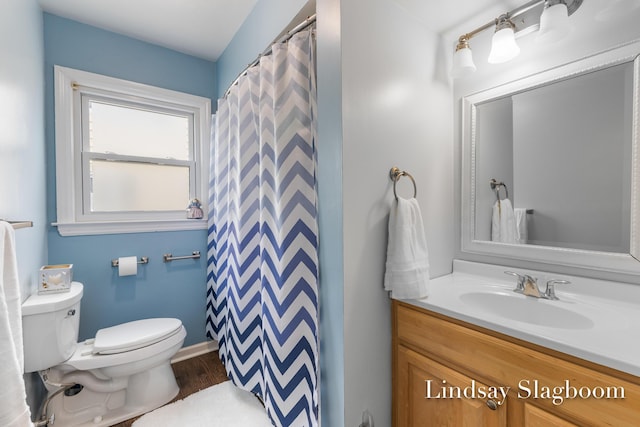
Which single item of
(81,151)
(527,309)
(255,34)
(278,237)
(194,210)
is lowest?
(527,309)

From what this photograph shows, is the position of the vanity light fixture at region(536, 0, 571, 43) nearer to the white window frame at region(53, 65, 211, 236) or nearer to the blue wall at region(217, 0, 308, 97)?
the blue wall at region(217, 0, 308, 97)

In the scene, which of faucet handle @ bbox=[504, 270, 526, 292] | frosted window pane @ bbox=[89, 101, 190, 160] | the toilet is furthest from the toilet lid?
faucet handle @ bbox=[504, 270, 526, 292]

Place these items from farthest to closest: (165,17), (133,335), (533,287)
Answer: (165,17), (133,335), (533,287)

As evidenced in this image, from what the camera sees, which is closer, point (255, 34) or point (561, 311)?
point (561, 311)

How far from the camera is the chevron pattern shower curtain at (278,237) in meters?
1.20

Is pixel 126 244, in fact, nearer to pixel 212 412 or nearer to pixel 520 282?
pixel 212 412

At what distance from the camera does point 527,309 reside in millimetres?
1103

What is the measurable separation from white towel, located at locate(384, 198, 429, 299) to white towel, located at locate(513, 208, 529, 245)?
510 millimetres

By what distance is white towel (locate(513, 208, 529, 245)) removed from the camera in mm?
1254

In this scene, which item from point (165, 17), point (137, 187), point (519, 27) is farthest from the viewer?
point (137, 187)

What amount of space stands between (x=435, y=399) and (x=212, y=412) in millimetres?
1269

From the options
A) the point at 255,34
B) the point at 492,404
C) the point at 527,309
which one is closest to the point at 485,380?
the point at 492,404

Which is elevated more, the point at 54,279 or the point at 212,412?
the point at 54,279

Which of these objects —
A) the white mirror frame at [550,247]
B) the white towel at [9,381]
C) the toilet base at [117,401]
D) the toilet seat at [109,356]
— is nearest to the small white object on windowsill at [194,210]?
the toilet seat at [109,356]
